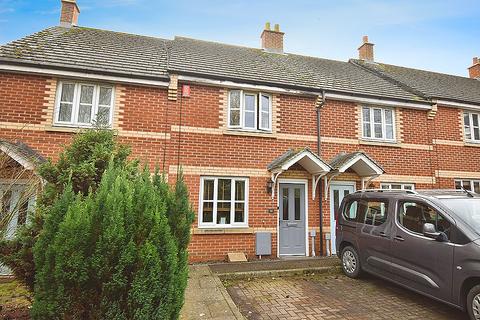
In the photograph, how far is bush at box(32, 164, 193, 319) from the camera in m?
2.71

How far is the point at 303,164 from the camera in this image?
9305 millimetres

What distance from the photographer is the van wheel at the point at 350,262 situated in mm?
6639

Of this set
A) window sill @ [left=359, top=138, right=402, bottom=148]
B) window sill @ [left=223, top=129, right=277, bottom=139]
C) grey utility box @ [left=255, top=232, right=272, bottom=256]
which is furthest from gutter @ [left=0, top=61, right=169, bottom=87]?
window sill @ [left=359, top=138, right=402, bottom=148]

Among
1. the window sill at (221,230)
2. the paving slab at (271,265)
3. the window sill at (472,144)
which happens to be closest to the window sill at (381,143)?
the window sill at (472,144)

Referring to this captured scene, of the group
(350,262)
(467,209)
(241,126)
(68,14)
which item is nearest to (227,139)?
(241,126)

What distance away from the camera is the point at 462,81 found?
15.0 meters

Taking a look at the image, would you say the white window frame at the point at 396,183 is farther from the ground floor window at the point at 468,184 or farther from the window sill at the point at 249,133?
the window sill at the point at 249,133

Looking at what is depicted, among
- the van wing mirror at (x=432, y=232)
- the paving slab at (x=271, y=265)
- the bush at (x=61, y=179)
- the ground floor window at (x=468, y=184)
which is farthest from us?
the ground floor window at (x=468, y=184)

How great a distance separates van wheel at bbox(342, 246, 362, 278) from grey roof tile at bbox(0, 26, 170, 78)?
7245mm

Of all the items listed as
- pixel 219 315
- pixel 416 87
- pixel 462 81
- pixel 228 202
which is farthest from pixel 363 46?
Result: pixel 219 315

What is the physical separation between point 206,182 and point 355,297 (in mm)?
5050

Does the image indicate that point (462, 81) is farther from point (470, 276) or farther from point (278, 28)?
point (470, 276)

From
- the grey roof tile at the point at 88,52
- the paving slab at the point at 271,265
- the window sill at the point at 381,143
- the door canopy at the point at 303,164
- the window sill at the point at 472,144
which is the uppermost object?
the grey roof tile at the point at 88,52

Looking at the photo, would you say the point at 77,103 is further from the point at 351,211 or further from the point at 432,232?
the point at 432,232
